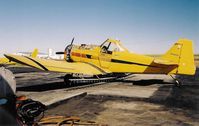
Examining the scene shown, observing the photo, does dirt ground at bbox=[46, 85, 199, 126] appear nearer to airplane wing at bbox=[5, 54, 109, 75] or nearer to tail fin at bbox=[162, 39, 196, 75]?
airplane wing at bbox=[5, 54, 109, 75]

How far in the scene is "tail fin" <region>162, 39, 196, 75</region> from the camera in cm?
1527

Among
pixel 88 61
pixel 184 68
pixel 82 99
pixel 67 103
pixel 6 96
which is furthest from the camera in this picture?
pixel 88 61

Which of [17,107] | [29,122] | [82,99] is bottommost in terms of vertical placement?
[82,99]

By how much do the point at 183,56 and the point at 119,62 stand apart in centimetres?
432

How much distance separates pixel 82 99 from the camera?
10.8 m

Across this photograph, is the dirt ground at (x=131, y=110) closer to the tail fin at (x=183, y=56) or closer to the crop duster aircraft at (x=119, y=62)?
the crop duster aircraft at (x=119, y=62)

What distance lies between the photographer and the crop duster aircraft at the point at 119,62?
594 inches

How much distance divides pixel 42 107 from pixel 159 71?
39.3ft

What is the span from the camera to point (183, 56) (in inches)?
614

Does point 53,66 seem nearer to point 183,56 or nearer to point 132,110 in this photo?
point 132,110

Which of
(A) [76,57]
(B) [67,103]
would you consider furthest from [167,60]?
(B) [67,103]

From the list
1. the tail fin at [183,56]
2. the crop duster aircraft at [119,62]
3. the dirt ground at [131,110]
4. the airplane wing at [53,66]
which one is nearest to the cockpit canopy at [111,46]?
the crop duster aircraft at [119,62]

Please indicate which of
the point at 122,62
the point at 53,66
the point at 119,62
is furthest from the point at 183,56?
the point at 53,66

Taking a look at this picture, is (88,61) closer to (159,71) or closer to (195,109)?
(159,71)
